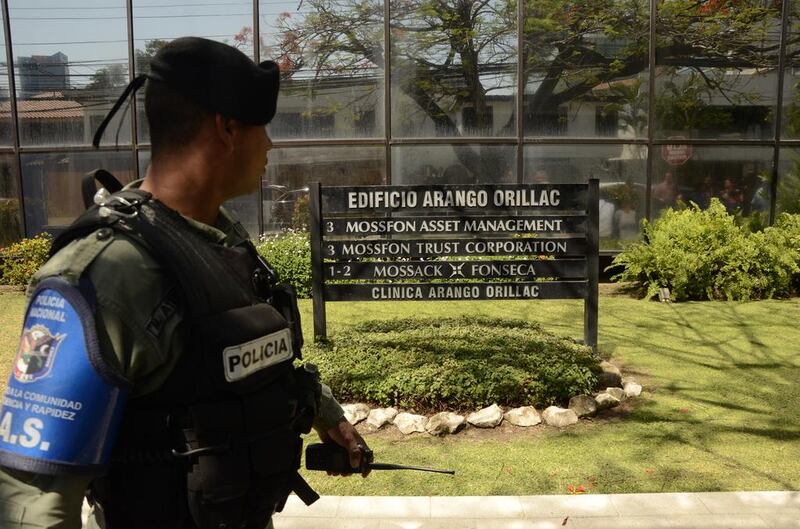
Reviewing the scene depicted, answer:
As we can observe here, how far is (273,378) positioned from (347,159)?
9995 millimetres

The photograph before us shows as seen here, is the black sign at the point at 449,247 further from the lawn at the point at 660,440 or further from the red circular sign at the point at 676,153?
the red circular sign at the point at 676,153

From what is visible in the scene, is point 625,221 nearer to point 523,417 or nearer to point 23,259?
point 523,417

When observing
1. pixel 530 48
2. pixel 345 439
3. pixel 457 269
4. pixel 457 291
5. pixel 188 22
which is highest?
pixel 188 22

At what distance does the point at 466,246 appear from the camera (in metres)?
6.63

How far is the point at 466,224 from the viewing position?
661 centimetres

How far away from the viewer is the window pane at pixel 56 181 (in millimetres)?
11664

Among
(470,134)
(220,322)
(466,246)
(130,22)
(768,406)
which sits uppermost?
(130,22)

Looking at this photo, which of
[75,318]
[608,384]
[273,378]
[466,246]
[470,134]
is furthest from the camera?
[470,134]

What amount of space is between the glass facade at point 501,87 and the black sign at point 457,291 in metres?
4.92

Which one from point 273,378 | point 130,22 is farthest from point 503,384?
point 130,22

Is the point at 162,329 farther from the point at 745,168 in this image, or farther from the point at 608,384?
the point at 745,168

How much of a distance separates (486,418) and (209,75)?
3941mm

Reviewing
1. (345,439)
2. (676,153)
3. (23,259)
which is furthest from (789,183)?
(23,259)

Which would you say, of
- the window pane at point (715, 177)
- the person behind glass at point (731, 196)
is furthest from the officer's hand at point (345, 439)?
the person behind glass at point (731, 196)
